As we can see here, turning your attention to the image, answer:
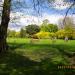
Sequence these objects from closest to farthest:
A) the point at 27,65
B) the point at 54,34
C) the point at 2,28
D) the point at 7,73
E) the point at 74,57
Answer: the point at 7,73 → the point at 27,65 → the point at 74,57 → the point at 2,28 → the point at 54,34

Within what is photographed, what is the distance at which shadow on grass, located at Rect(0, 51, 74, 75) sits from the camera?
1473 centimetres

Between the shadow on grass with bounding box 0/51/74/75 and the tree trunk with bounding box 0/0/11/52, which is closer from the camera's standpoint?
the shadow on grass with bounding box 0/51/74/75

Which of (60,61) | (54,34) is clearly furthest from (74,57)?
(54,34)

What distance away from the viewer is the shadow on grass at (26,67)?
14734 mm

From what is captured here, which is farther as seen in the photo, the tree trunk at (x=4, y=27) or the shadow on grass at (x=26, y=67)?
the tree trunk at (x=4, y=27)

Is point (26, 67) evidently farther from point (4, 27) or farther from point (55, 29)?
point (55, 29)

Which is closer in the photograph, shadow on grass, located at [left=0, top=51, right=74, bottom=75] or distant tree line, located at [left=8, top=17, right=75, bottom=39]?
shadow on grass, located at [left=0, top=51, right=74, bottom=75]

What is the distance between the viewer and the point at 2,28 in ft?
72.8

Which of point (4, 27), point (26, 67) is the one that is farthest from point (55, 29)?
point (26, 67)

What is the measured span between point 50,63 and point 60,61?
1005mm

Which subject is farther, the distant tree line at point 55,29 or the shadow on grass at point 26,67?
the distant tree line at point 55,29

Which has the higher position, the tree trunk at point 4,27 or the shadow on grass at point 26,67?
the tree trunk at point 4,27

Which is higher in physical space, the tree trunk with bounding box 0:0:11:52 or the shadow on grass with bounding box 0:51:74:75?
the tree trunk with bounding box 0:0:11:52

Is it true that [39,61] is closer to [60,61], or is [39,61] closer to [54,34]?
[60,61]
